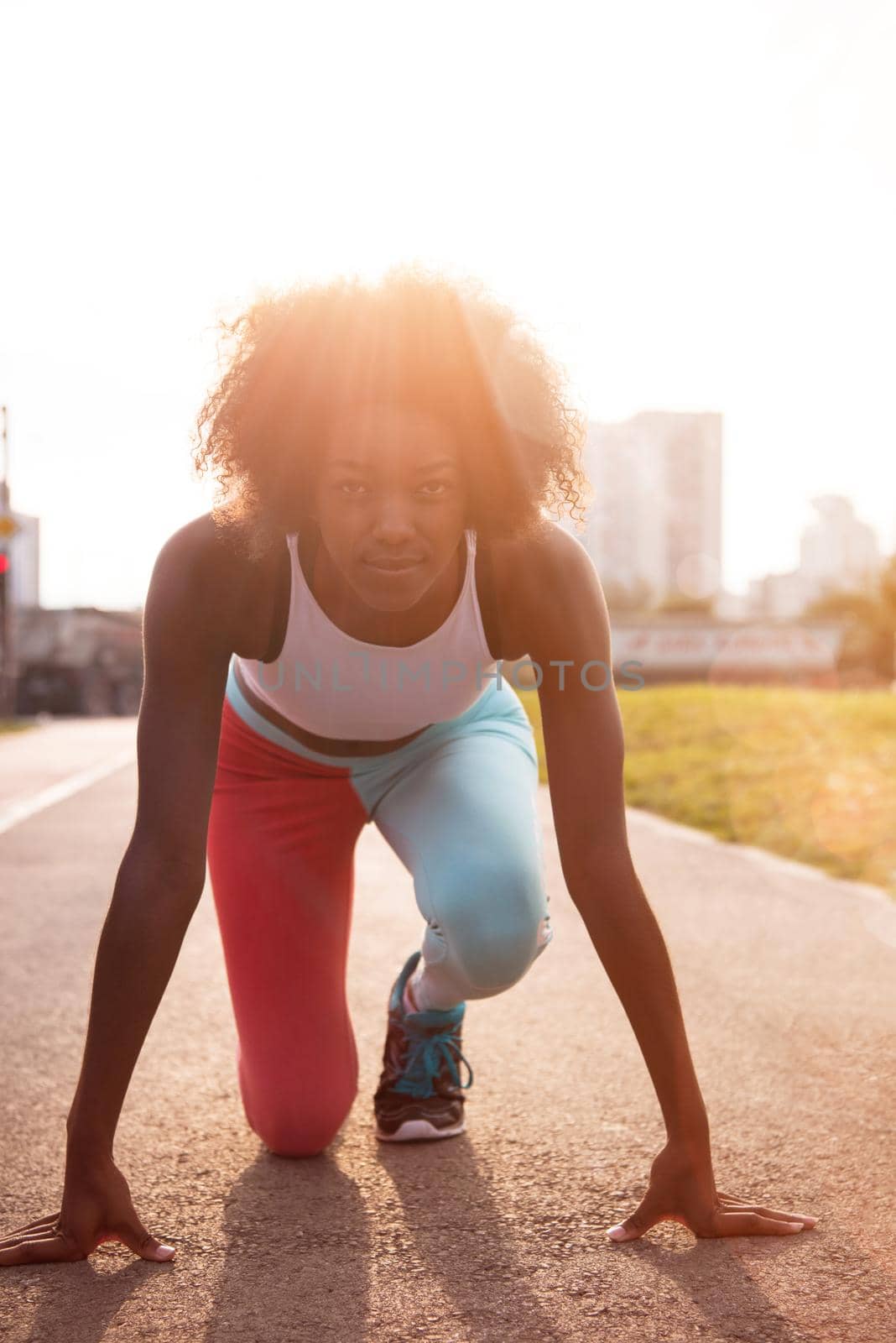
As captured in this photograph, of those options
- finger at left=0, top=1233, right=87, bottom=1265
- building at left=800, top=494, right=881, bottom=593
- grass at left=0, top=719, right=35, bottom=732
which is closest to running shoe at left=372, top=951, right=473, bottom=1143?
finger at left=0, top=1233, right=87, bottom=1265

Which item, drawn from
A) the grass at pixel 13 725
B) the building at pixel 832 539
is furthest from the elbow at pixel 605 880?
the building at pixel 832 539

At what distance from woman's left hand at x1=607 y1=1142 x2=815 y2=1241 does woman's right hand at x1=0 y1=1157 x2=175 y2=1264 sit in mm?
878

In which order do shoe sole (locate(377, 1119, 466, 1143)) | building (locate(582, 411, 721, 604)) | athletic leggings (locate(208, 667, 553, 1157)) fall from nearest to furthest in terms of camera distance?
athletic leggings (locate(208, 667, 553, 1157)), shoe sole (locate(377, 1119, 466, 1143)), building (locate(582, 411, 721, 604))

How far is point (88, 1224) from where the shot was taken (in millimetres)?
2549

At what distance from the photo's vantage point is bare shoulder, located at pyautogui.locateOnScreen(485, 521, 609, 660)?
286 cm

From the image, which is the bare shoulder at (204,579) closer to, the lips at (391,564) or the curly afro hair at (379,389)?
the curly afro hair at (379,389)

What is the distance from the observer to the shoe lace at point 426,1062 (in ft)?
11.4

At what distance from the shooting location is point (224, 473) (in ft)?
9.96

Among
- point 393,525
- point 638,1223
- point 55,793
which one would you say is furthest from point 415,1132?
point 55,793

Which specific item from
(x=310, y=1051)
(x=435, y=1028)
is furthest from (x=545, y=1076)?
(x=310, y=1051)

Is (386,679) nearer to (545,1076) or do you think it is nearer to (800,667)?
(545,1076)

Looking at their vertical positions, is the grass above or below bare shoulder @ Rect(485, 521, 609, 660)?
below

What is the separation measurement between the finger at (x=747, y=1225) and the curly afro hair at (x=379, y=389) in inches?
53.5

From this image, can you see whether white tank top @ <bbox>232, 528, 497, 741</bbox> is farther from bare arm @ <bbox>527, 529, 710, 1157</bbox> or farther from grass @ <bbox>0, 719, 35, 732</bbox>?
grass @ <bbox>0, 719, 35, 732</bbox>
